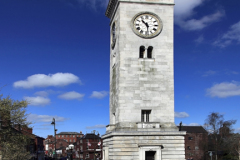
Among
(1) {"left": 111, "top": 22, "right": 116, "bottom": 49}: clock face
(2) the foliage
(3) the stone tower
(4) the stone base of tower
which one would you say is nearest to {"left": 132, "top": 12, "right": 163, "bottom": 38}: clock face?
(3) the stone tower

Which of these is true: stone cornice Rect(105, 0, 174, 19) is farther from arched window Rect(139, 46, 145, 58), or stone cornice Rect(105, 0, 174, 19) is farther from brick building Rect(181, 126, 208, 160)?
brick building Rect(181, 126, 208, 160)

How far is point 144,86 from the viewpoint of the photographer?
3178 cm

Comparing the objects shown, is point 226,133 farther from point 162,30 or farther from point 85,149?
point 85,149

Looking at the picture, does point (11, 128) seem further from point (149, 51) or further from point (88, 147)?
point (88, 147)

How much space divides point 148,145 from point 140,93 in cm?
488

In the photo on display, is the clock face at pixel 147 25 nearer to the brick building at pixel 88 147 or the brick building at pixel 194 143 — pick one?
the brick building at pixel 194 143

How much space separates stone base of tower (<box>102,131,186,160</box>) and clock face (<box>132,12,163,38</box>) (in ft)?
31.6

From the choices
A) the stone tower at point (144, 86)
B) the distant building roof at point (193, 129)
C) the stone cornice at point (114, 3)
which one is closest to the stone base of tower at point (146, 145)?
the stone tower at point (144, 86)

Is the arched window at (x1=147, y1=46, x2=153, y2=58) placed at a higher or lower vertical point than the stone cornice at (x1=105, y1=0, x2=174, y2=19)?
lower

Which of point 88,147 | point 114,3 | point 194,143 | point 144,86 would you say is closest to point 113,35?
point 114,3

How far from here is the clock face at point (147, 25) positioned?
107 ft

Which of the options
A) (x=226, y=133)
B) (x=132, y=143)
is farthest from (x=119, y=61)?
(x=226, y=133)

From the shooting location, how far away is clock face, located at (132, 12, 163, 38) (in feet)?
107

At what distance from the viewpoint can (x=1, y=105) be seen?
115 ft
